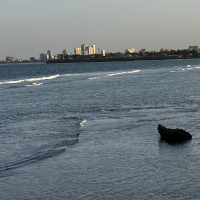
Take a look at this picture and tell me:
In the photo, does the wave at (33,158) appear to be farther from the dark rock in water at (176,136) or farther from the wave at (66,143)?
the dark rock in water at (176,136)

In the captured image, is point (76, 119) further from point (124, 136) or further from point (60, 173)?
point (60, 173)

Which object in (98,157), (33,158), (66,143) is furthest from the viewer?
(66,143)

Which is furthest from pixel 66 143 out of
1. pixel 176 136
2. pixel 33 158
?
pixel 176 136

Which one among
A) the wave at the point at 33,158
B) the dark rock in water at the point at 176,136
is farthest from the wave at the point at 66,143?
the dark rock in water at the point at 176,136

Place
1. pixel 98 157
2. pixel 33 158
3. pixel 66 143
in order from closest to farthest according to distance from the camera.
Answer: pixel 98 157
pixel 33 158
pixel 66 143

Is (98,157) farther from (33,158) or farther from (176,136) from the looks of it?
(176,136)

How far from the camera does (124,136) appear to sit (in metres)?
21.7

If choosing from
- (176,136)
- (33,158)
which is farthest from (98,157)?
(176,136)

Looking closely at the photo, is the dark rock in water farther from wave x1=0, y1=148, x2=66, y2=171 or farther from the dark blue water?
wave x1=0, y1=148, x2=66, y2=171

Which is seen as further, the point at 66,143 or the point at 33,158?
the point at 66,143

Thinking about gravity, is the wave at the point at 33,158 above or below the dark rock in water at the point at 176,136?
below

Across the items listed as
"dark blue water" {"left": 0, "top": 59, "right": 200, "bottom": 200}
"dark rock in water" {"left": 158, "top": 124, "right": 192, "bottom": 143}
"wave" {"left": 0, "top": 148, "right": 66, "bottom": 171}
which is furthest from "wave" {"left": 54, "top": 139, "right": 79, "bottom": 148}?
"dark rock in water" {"left": 158, "top": 124, "right": 192, "bottom": 143}

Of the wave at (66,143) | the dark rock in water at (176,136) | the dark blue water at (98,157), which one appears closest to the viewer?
the dark blue water at (98,157)

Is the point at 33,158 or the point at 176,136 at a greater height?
the point at 176,136
